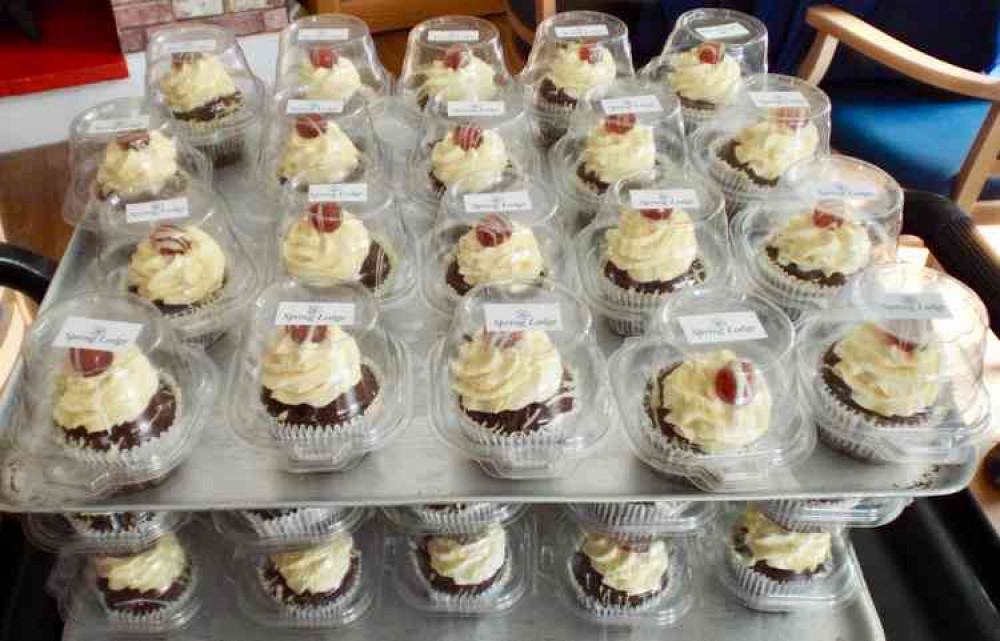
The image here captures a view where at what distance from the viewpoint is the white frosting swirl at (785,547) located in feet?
5.60

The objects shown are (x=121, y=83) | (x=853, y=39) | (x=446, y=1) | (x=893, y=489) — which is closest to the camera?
(x=893, y=489)

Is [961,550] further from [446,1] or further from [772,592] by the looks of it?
[446,1]

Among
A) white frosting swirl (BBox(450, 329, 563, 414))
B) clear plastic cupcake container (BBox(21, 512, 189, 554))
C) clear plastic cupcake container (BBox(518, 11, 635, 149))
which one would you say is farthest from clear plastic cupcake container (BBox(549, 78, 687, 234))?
clear plastic cupcake container (BBox(21, 512, 189, 554))

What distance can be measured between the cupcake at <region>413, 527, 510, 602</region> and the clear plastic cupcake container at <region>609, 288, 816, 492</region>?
446 mm

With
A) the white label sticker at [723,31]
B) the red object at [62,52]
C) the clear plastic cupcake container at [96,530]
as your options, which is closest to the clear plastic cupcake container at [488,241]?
the clear plastic cupcake container at [96,530]

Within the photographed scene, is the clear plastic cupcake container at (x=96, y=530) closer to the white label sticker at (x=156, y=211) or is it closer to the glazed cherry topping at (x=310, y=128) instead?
the white label sticker at (x=156, y=211)

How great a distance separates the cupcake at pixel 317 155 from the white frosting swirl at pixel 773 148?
91cm

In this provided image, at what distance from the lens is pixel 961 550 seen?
187cm

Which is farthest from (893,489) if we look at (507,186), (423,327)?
(507,186)

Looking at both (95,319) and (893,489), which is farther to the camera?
(95,319)

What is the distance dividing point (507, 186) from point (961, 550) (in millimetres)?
1236

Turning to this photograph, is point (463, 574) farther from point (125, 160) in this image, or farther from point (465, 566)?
point (125, 160)

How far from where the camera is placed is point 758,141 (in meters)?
2.06

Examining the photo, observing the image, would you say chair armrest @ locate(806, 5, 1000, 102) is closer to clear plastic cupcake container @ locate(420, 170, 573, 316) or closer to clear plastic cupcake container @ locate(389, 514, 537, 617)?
clear plastic cupcake container @ locate(420, 170, 573, 316)
